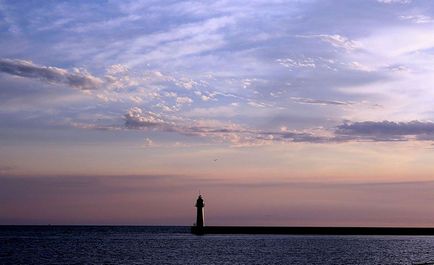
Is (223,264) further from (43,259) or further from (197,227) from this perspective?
(197,227)

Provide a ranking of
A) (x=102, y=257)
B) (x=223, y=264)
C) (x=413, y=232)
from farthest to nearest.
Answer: (x=413, y=232) < (x=102, y=257) < (x=223, y=264)

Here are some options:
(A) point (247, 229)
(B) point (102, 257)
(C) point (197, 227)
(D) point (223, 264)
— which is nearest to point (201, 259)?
(D) point (223, 264)

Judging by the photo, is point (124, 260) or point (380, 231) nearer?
point (124, 260)

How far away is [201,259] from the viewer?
74.6 m

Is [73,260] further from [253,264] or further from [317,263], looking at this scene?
[317,263]

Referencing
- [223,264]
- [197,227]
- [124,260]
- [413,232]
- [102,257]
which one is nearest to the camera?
[223,264]

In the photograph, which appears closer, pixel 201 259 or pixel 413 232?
pixel 201 259

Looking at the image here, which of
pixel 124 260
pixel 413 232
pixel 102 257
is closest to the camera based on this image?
pixel 124 260

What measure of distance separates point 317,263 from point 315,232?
106932 millimetres

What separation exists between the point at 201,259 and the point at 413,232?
4369 inches

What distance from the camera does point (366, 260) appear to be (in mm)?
77250

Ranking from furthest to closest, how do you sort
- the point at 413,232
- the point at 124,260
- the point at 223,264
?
the point at 413,232
the point at 124,260
the point at 223,264

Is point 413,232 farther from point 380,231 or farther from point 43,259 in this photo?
point 43,259

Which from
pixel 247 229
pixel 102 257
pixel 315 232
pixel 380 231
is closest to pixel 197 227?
pixel 247 229
